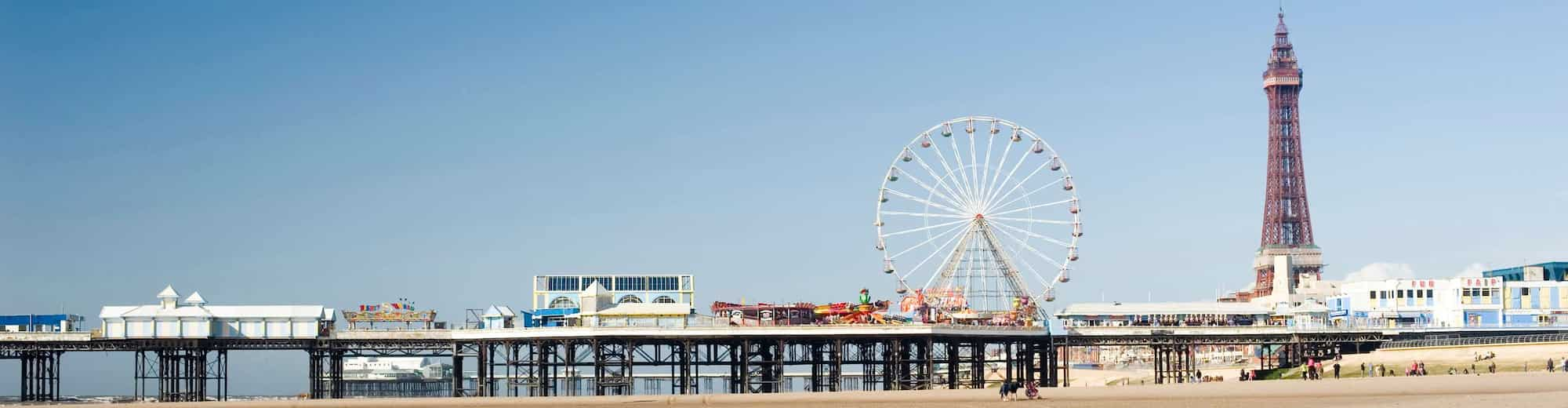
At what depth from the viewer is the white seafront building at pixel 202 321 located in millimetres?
92562

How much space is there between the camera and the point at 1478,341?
10294 centimetres

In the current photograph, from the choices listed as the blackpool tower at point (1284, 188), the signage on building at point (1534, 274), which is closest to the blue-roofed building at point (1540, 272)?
the signage on building at point (1534, 274)

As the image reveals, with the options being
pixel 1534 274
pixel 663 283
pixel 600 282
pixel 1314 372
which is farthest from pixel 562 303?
pixel 1534 274

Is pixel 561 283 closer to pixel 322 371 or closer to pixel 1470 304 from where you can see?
pixel 322 371

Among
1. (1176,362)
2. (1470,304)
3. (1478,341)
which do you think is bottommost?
(1176,362)

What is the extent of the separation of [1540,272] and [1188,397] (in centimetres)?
6554

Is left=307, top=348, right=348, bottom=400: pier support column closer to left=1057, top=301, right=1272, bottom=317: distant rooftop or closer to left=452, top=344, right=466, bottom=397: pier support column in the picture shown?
left=452, top=344, right=466, bottom=397: pier support column

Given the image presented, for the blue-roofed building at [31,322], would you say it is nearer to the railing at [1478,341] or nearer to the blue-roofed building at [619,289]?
the blue-roofed building at [619,289]

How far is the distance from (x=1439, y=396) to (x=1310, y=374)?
21568 millimetres

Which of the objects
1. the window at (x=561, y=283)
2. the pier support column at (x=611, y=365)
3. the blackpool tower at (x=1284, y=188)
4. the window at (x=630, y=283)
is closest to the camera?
the pier support column at (x=611, y=365)

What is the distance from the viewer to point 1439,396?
63656 millimetres

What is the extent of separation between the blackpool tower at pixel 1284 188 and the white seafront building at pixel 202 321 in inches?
4160

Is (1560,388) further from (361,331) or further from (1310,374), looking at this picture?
(361,331)

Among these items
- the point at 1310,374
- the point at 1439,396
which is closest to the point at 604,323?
the point at 1310,374
